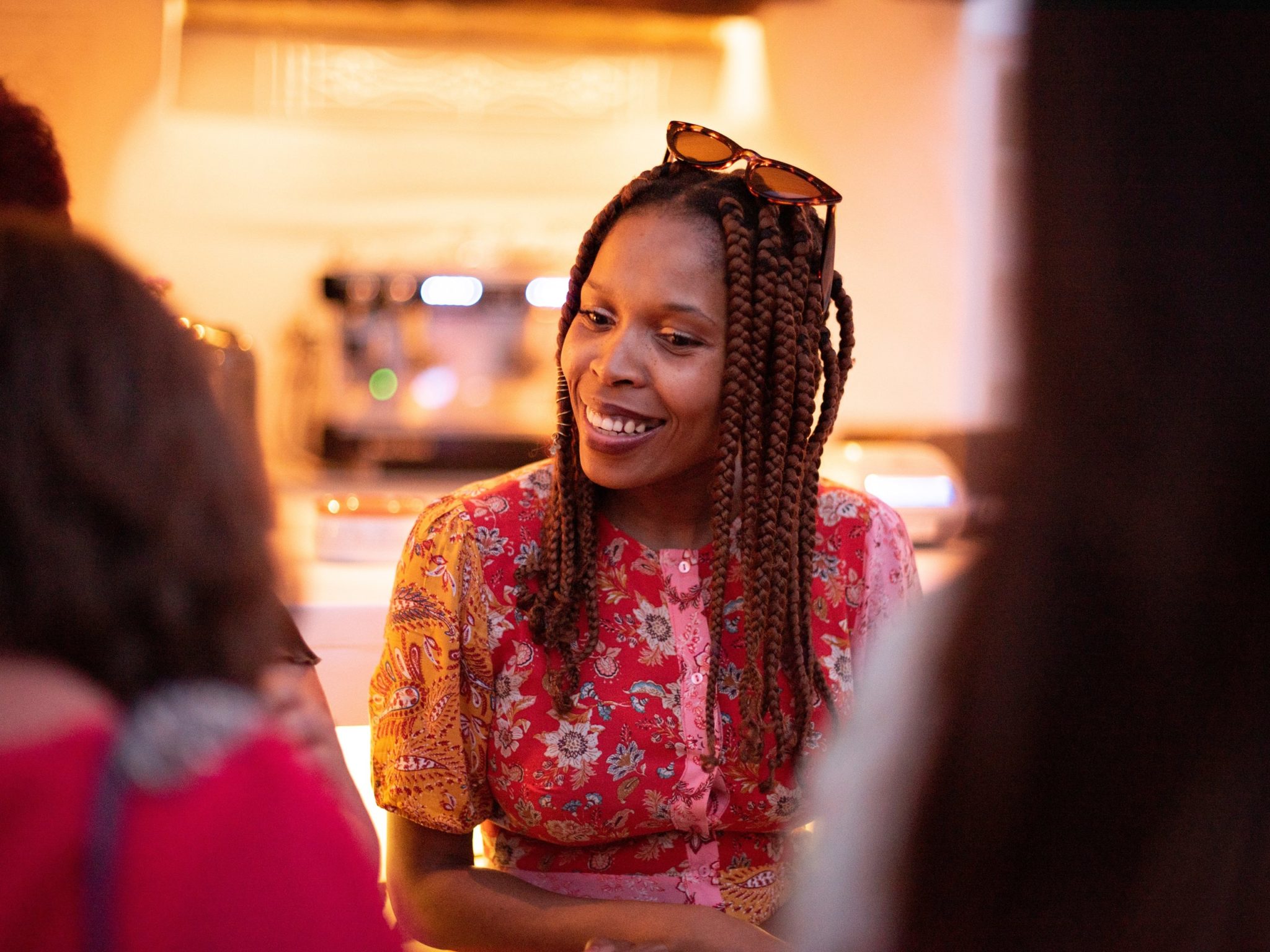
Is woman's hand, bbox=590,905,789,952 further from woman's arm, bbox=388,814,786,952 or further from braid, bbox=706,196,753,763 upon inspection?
braid, bbox=706,196,753,763

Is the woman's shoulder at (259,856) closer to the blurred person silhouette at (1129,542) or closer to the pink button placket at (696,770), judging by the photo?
the blurred person silhouette at (1129,542)

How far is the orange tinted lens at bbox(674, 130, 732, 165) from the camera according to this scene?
4.22 feet

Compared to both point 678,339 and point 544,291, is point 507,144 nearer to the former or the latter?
point 544,291

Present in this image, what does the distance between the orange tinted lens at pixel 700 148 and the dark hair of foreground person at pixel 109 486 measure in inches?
31.7

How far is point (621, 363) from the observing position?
1213 mm

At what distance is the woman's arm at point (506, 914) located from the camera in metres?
1.09

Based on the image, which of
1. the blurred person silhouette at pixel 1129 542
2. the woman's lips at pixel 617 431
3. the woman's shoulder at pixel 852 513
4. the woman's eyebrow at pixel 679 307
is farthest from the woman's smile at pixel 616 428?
the blurred person silhouette at pixel 1129 542

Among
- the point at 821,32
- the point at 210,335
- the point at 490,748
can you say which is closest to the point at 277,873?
the point at 490,748

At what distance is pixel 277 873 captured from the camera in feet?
1.71

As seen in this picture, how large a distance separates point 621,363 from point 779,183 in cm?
25

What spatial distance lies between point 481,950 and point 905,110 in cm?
199

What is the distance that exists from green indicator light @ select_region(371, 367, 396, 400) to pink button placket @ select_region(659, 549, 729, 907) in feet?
4.62

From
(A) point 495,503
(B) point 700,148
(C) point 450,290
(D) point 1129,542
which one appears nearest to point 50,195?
(A) point 495,503

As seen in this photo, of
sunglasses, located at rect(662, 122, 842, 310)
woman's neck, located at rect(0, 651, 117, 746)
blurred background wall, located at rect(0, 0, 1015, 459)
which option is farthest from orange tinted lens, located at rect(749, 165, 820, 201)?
blurred background wall, located at rect(0, 0, 1015, 459)
